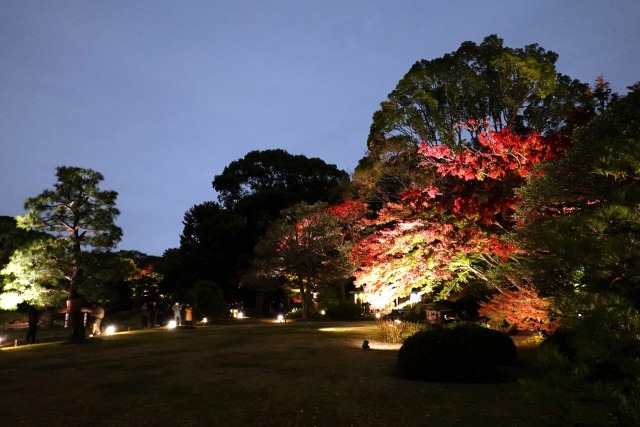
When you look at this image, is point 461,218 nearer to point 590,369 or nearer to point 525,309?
point 525,309

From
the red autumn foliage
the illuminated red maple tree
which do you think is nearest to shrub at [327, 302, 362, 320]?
the illuminated red maple tree

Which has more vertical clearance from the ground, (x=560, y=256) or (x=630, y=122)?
(x=630, y=122)

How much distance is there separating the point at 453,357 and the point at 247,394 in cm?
392

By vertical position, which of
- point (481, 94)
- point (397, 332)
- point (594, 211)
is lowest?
point (397, 332)

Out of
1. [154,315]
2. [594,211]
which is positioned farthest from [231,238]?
[594,211]

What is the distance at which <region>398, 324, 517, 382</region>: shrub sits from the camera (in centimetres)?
787

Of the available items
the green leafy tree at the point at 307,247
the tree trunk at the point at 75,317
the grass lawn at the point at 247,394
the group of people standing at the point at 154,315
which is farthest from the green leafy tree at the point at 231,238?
the grass lawn at the point at 247,394

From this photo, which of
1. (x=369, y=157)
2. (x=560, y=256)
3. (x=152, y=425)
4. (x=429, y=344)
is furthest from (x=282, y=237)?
(x=560, y=256)

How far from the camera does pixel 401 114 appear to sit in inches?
749

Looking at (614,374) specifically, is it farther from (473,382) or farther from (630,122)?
(473,382)

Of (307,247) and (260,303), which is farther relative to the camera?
(260,303)

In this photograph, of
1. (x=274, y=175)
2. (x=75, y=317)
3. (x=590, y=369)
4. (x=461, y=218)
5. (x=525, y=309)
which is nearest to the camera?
(x=590, y=369)

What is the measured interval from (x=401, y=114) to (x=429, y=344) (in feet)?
42.9

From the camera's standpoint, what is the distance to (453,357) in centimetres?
793
